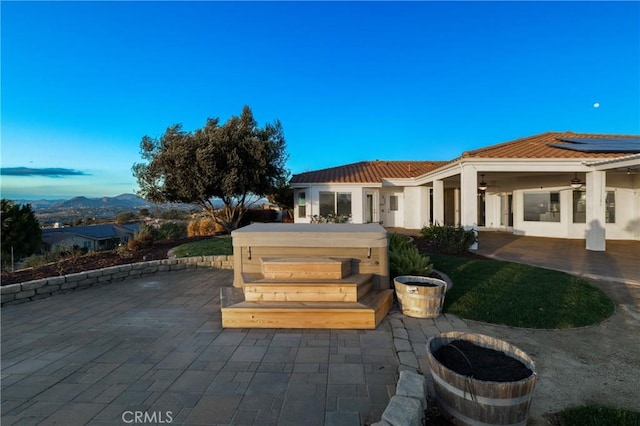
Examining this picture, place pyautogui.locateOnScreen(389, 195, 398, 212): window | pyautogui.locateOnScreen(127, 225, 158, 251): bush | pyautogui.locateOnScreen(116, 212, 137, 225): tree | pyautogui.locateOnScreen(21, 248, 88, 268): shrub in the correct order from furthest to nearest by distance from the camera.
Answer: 1. pyautogui.locateOnScreen(116, 212, 137, 225): tree
2. pyautogui.locateOnScreen(389, 195, 398, 212): window
3. pyautogui.locateOnScreen(127, 225, 158, 251): bush
4. pyautogui.locateOnScreen(21, 248, 88, 268): shrub

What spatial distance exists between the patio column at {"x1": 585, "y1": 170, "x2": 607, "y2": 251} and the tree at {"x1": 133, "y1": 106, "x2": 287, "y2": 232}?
1189 centimetres

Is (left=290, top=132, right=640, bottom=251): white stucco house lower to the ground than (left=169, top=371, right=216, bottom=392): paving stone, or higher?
higher

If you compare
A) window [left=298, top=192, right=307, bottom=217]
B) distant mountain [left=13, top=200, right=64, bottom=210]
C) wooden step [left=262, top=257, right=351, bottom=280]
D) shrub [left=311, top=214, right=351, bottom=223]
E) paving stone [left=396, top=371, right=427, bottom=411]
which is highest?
distant mountain [left=13, top=200, right=64, bottom=210]

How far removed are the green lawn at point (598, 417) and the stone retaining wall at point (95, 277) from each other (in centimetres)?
718

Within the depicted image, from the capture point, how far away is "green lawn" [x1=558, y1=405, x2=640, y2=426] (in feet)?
7.16

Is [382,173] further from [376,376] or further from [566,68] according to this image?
[376,376]

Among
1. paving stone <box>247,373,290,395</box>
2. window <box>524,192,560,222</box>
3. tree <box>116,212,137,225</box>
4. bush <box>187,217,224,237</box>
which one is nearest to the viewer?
paving stone <box>247,373,290,395</box>

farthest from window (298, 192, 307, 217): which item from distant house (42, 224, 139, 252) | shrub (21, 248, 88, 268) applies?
distant house (42, 224, 139, 252)

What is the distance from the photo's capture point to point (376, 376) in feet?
9.15

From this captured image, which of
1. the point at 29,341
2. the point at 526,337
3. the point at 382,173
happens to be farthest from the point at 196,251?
the point at 382,173

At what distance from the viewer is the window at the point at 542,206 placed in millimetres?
13234

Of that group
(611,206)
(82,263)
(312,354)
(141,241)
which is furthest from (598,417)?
(611,206)

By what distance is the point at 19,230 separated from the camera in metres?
20.4

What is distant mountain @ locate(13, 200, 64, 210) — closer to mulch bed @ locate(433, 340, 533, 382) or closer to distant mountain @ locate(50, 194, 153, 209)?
distant mountain @ locate(50, 194, 153, 209)
